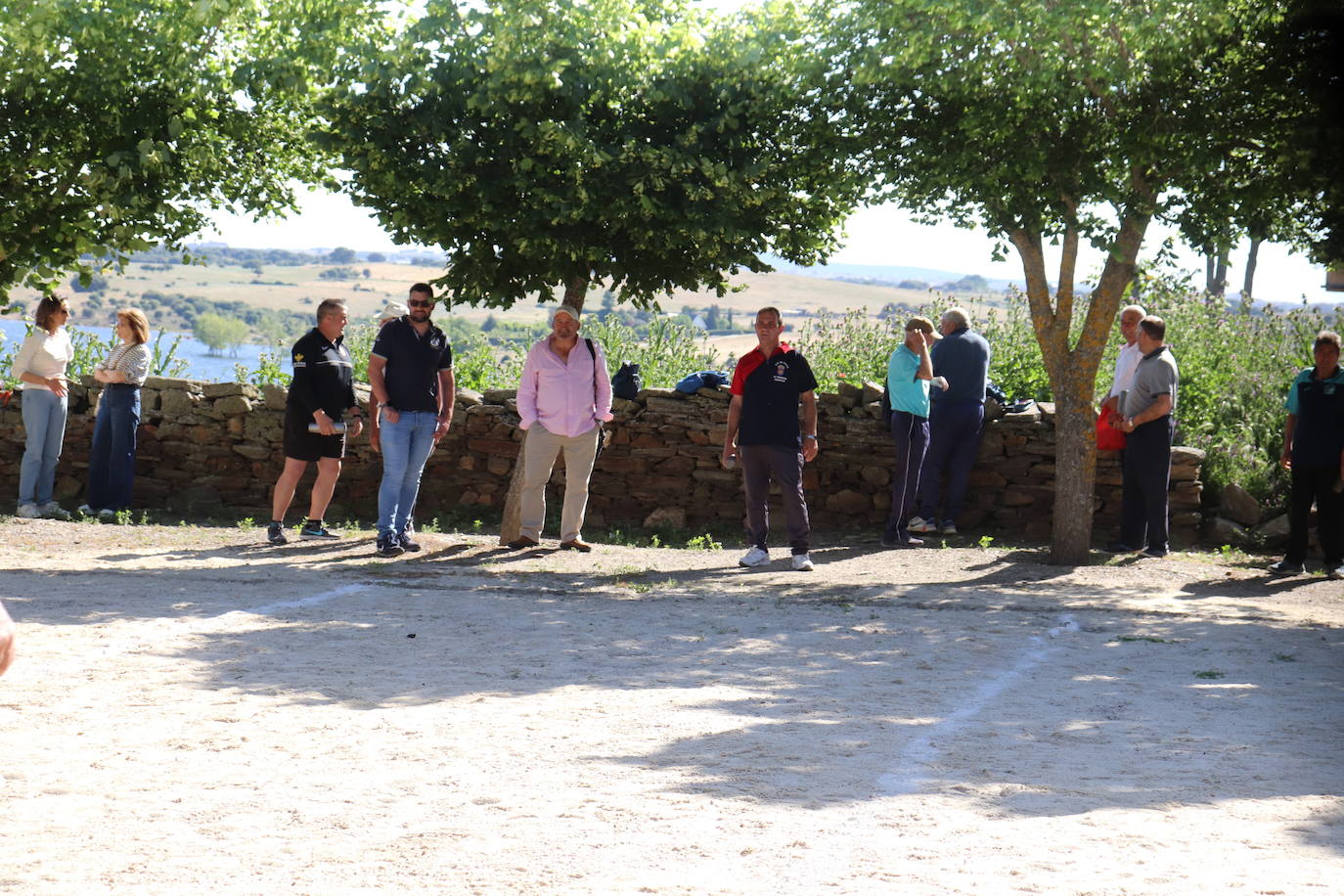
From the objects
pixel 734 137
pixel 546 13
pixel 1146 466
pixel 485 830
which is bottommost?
pixel 485 830

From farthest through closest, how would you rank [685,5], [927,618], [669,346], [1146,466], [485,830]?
1. [669,346]
2. [1146,466]
3. [685,5]
4. [927,618]
5. [485,830]

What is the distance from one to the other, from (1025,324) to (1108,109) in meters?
5.93

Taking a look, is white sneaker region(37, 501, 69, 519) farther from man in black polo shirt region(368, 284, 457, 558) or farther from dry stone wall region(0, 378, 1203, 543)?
man in black polo shirt region(368, 284, 457, 558)

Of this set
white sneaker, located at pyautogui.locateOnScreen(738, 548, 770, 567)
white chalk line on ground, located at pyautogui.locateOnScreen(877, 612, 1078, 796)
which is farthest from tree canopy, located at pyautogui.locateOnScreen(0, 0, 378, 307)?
white chalk line on ground, located at pyautogui.locateOnScreen(877, 612, 1078, 796)

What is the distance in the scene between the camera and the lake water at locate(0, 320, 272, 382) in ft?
48.9

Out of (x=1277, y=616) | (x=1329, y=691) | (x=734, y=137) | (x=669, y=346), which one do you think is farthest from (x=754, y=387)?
(x=669, y=346)

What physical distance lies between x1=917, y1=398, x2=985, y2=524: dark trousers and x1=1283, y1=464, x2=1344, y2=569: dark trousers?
2565 millimetres

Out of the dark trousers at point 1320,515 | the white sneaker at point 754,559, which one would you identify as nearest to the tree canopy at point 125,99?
the white sneaker at point 754,559

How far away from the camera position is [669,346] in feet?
52.2

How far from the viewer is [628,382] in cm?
1339

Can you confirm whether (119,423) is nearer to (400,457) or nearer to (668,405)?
(400,457)

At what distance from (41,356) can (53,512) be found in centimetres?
130

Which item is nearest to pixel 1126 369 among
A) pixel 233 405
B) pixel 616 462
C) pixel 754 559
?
pixel 754 559

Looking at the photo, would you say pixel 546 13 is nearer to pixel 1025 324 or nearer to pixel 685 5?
pixel 685 5
